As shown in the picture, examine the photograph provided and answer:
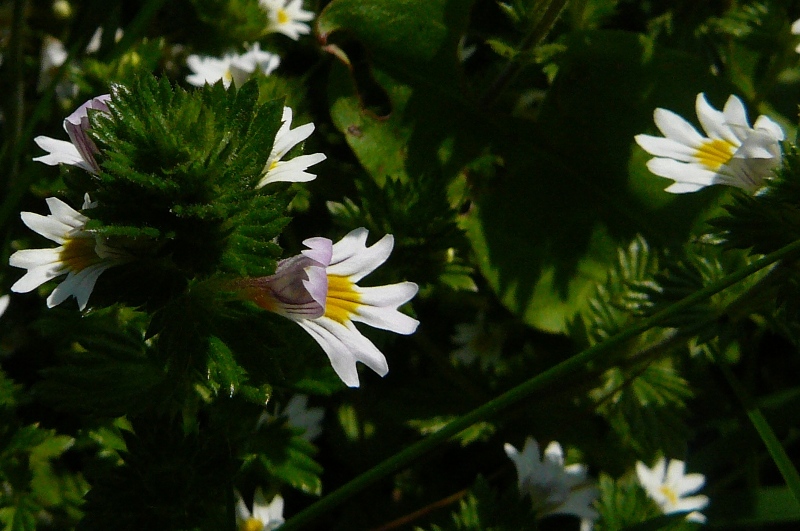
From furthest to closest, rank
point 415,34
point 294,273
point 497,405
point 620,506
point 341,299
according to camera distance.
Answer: point 415,34, point 620,506, point 497,405, point 341,299, point 294,273

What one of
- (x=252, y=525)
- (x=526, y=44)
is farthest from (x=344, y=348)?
(x=526, y=44)

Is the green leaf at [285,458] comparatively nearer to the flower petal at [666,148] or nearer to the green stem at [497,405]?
the green stem at [497,405]

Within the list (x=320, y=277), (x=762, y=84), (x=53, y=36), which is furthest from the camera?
(x=53, y=36)

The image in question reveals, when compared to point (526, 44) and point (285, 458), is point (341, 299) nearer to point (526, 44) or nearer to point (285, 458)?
point (285, 458)

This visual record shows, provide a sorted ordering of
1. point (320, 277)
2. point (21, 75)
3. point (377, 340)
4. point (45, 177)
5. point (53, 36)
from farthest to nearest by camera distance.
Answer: point (53, 36)
point (21, 75)
point (45, 177)
point (377, 340)
point (320, 277)

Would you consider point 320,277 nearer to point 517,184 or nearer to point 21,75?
point 517,184

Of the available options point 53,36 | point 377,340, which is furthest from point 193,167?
point 53,36

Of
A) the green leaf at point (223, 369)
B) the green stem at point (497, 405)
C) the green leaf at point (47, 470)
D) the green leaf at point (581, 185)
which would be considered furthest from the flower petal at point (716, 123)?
the green leaf at point (47, 470)
